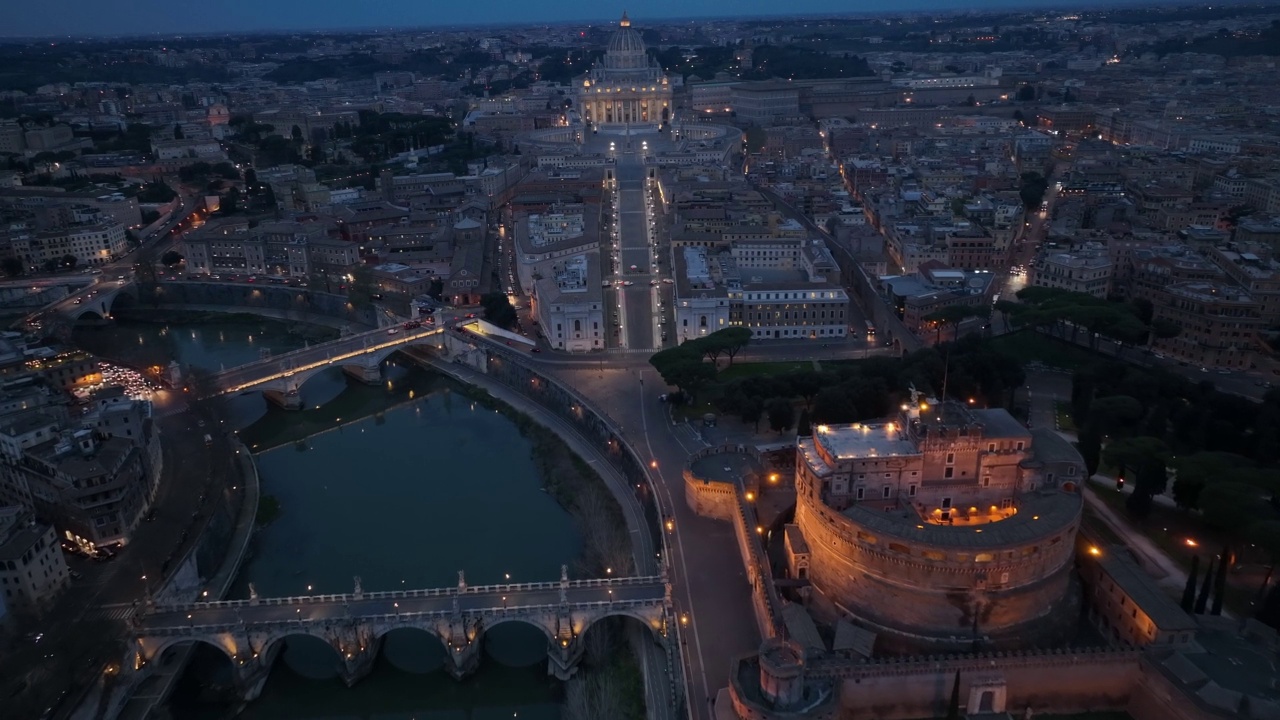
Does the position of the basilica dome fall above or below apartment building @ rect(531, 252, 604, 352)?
above

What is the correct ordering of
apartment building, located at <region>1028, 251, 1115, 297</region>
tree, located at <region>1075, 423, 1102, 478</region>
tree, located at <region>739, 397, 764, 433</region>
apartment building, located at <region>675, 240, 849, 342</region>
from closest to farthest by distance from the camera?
tree, located at <region>1075, 423, 1102, 478</region>
tree, located at <region>739, 397, 764, 433</region>
apartment building, located at <region>675, 240, 849, 342</region>
apartment building, located at <region>1028, 251, 1115, 297</region>

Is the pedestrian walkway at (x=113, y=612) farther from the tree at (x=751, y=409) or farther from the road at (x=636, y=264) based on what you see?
the road at (x=636, y=264)

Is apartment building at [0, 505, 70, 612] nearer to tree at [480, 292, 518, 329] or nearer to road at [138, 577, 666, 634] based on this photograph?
road at [138, 577, 666, 634]

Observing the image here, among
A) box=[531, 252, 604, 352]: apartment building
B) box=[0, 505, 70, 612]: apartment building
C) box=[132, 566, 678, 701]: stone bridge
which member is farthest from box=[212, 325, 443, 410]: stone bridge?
box=[132, 566, 678, 701]: stone bridge

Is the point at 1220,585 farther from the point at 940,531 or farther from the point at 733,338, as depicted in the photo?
the point at 733,338

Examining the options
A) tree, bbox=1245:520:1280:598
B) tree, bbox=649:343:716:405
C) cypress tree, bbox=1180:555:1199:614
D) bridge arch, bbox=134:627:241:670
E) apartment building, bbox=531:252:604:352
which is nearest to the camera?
cypress tree, bbox=1180:555:1199:614

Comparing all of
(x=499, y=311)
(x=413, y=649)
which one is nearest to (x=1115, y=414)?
(x=413, y=649)

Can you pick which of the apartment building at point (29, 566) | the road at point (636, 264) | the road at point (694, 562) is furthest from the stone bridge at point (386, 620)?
the road at point (636, 264)
